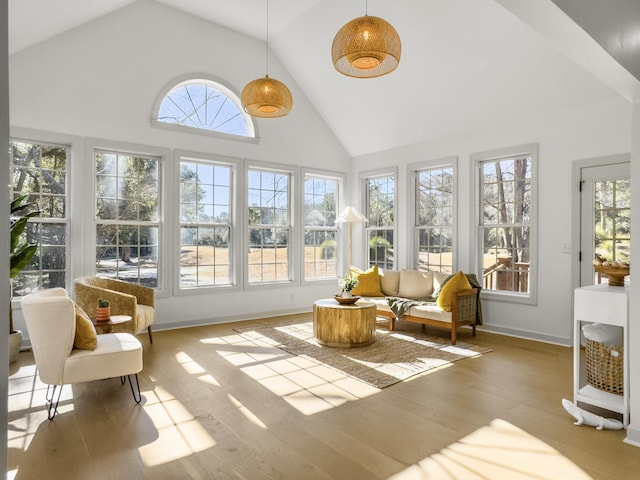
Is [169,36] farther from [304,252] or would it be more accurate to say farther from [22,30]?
[304,252]

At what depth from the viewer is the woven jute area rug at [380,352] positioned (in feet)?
13.1

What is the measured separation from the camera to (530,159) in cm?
546

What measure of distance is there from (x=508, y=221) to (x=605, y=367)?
297 cm

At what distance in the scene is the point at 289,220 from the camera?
284 inches

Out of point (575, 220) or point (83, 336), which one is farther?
point (575, 220)

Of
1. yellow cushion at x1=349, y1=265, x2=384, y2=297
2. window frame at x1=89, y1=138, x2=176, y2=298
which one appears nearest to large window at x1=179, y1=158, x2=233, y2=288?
window frame at x1=89, y1=138, x2=176, y2=298

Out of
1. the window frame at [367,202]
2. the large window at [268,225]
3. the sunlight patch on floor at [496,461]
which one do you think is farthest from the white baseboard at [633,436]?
the large window at [268,225]

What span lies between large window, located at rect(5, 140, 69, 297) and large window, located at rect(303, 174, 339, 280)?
3663mm

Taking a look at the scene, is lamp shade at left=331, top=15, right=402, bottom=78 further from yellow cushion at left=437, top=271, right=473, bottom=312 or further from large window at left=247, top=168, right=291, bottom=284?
large window at left=247, top=168, right=291, bottom=284

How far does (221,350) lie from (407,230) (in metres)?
3.62

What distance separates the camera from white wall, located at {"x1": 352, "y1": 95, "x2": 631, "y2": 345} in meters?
4.79

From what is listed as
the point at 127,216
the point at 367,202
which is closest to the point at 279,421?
the point at 127,216

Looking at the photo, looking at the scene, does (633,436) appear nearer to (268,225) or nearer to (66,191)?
(268,225)

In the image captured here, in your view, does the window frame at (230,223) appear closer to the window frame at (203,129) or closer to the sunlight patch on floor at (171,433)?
the window frame at (203,129)
